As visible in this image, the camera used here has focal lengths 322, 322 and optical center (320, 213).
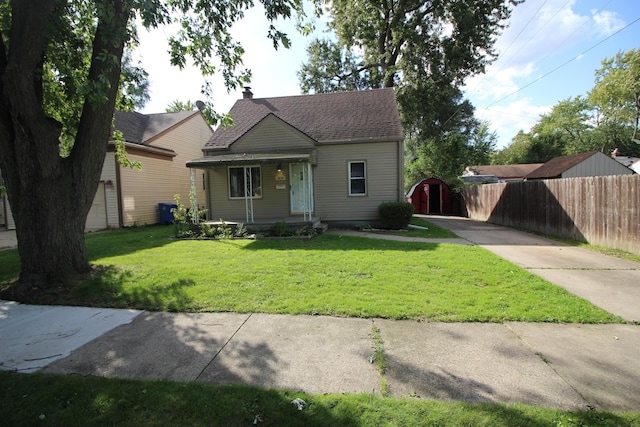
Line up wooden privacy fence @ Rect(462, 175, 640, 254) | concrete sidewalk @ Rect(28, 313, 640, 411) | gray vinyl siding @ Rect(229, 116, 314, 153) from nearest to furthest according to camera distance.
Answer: concrete sidewalk @ Rect(28, 313, 640, 411) → wooden privacy fence @ Rect(462, 175, 640, 254) → gray vinyl siding @ Rect(229, 116, 314, 153)

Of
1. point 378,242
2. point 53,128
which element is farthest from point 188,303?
point 378,242

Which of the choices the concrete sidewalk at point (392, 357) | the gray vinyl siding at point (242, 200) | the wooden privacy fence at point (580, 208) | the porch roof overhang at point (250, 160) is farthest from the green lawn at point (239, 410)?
the gray vinyl siding at point (242, 200)

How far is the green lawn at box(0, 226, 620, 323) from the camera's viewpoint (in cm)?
444

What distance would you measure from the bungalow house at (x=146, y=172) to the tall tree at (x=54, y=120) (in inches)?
241

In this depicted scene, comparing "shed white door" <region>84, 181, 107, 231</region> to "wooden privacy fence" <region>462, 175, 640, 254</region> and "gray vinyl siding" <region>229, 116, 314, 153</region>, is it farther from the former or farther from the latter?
"wooden privacy fence" <region>462, 175, 640, 254</region>

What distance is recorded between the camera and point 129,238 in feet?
37.0

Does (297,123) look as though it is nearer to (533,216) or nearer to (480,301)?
(533,216)

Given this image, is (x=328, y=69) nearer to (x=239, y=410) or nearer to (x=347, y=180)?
(x=347, y=180)

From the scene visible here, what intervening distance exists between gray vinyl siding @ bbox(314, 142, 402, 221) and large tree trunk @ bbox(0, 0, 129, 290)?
8732mm

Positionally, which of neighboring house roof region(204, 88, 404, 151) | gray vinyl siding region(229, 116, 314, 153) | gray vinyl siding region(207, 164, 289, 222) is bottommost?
gray vinyl siding region(207, 164, 289, 222)

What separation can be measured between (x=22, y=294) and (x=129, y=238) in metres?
6.30

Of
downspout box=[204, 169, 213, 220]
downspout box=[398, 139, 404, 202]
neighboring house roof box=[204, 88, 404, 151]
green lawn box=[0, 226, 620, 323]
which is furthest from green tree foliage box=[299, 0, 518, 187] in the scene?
green lawn box=[0, 226, 620, 323]

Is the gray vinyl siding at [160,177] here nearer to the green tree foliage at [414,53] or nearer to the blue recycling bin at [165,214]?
the blue recycling bin at [165,214]

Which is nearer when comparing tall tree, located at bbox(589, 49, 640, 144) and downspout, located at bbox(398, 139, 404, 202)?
downspout, located at bbox(398, 139, 404, 202)
